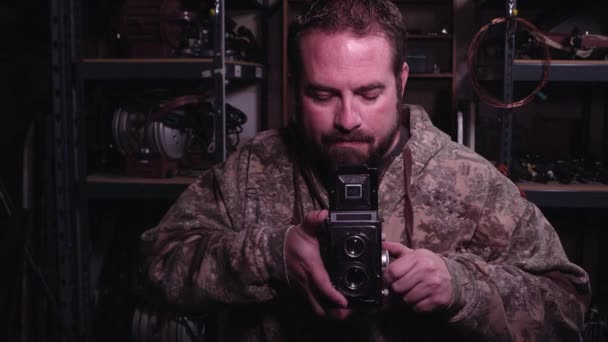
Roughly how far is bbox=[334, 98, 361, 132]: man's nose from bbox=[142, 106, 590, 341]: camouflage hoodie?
17 cm

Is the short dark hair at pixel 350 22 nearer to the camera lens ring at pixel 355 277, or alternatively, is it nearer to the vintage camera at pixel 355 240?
the vintage camera at pixel 355 240

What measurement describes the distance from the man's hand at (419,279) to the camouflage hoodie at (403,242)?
49 mm

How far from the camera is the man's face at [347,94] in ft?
4.42

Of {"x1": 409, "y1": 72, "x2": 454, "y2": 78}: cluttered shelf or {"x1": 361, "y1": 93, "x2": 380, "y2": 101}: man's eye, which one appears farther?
{"x1": 409, "y1": 72, "x2": 454, "y2": 78}: cluttered shelf

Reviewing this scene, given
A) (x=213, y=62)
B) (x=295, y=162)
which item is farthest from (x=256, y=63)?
(x=295, y=162)

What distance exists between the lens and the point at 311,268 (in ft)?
3.81

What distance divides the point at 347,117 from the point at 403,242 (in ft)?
1.04

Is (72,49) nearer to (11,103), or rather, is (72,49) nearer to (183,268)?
(11,103)

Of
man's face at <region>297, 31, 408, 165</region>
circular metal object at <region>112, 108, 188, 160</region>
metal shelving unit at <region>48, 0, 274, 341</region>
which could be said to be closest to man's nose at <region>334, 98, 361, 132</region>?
man's face at <region>297, 31, 408, 165</region>

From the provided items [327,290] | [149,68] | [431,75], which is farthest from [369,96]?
[431,75]

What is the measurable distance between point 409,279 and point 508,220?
35cm

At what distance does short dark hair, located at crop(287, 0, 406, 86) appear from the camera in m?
1.36

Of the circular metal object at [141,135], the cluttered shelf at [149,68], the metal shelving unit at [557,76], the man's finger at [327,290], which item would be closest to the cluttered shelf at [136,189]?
the circular metal object at [141,135]

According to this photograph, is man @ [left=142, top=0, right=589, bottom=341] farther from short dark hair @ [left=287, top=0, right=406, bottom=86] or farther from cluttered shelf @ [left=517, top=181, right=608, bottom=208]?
cluttered shelf @ [left=517, top=181, right=608, bottom=208]
